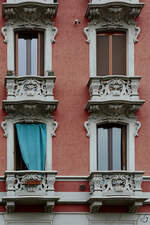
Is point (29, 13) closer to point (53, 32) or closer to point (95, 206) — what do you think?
point (53, 32)

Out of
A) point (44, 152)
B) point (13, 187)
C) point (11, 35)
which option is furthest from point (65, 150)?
point (11, 35)

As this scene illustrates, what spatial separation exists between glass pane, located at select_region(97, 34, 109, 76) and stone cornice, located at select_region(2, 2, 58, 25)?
2.52m

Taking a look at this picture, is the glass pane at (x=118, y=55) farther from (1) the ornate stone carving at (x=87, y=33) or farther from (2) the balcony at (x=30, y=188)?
(2) the balcony at (x=30, y=188)

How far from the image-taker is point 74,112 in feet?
110

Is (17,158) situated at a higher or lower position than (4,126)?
lower

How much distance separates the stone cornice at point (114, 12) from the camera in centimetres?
3381

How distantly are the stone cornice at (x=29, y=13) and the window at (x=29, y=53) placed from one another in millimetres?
589

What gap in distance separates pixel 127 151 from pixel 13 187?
5506 millimetres

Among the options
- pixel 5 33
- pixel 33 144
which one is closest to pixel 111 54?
pixel 5 33

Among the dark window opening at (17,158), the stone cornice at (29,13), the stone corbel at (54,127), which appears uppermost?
the stone cornice at (29,13)

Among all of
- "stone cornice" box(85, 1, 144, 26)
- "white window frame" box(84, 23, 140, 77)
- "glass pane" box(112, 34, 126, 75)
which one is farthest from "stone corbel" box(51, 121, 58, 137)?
"stone cornice" box(85, 1, 144, 26)

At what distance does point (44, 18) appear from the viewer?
3431 centimetres

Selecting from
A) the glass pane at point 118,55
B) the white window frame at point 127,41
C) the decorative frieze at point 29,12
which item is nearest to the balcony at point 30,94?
the white window frame at point 127,41

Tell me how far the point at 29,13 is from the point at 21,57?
210 centimetres
